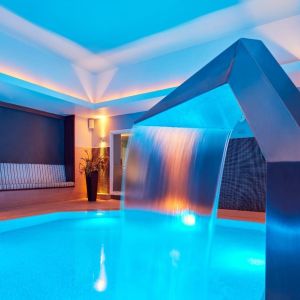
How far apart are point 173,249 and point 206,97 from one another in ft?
5.42

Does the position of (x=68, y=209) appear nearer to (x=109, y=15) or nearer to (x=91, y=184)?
(x=91, y=184)

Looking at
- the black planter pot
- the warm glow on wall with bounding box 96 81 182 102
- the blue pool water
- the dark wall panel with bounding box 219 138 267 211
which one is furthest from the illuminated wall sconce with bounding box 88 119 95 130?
the blue pool water

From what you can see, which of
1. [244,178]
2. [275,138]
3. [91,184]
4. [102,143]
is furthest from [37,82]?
[275,138]

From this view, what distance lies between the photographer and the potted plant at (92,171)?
7.34 meters

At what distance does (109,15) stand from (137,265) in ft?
13.7

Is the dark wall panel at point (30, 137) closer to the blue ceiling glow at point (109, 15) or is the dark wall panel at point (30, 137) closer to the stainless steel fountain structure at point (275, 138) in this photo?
the blue ceiling glow at point (109, 15)

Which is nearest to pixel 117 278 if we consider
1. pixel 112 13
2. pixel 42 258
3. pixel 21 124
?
pixel 42 258

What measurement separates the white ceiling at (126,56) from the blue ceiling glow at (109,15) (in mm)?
57

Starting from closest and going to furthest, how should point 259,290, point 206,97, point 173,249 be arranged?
point 206,97 < point 173,249 < point 259,290

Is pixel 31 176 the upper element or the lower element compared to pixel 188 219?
lower

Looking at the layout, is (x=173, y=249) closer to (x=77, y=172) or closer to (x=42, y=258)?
(x=42, y=258)

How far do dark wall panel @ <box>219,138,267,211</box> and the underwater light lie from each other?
4208mm

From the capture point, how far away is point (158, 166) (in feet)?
6.45

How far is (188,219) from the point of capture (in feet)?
6.48
